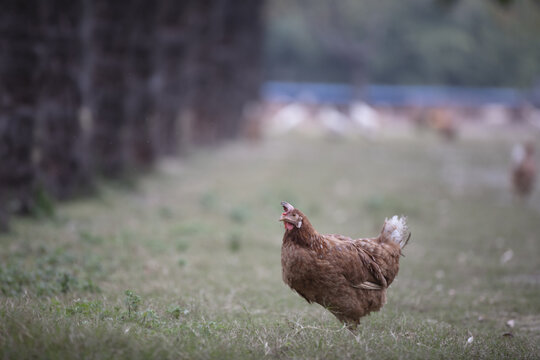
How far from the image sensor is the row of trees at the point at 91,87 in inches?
342

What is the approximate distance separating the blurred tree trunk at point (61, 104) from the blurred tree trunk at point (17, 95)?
772 millimetres

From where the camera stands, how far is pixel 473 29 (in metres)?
53.4

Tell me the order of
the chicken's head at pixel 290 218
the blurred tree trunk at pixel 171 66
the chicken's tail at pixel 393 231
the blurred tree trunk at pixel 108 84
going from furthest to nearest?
the blurred tree trunk at pixel 171 66
the blurred tree trunk at pixel 108 84
the chicken's tail at pixel 393 231
the chicken's head at pixel 290 218

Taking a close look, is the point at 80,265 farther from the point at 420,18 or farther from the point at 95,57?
the point at 420,18

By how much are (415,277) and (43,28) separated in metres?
6.25

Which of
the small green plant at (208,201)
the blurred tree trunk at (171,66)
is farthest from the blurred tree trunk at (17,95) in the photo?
the blurred tree trunk at (171,66)

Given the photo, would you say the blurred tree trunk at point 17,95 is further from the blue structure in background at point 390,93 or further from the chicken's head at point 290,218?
the blue structure in background at point 390,93

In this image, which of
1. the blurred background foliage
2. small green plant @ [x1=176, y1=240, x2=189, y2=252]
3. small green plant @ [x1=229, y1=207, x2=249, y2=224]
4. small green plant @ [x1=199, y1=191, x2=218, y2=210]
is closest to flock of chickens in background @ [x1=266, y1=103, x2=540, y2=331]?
small green plant @ [x1=176, y1=240, x2=189, y2=252]

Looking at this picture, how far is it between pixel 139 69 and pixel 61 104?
11.9ft

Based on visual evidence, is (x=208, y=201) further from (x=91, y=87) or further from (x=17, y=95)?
(x=17, y=95)

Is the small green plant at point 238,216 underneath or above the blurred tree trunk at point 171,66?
underneath

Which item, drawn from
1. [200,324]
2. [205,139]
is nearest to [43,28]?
[200,324]

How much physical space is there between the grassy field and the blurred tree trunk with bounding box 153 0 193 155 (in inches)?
39.8

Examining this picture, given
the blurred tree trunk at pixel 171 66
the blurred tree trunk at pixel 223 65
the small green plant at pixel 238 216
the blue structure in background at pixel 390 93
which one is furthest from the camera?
the blue structure in background at pixel 390 93
